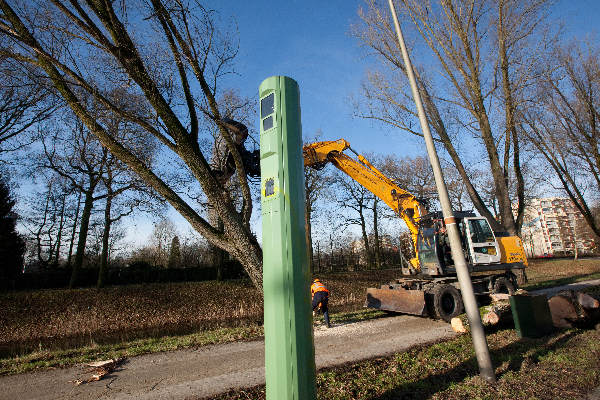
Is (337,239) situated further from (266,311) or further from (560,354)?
(266,311)

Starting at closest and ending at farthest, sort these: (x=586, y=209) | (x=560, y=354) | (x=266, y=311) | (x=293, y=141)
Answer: (x=266, y=311)
(x=293, y=141)
(x=560, y=354)
(x=586, y=209)

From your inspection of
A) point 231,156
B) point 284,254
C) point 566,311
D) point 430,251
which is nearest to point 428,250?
point 430,251

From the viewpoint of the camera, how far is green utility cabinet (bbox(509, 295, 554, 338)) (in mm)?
6426

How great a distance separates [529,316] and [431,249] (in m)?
4.00

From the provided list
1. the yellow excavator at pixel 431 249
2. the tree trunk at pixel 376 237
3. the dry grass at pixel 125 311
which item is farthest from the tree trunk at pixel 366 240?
the yellow excavator at pixel 431 249

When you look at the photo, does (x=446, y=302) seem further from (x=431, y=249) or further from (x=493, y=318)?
(x=493, y=318)

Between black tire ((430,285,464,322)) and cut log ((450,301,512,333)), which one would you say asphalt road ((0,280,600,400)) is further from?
black tire ((430,285,464,322))

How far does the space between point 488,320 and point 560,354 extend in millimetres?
2435

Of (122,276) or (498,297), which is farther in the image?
(122,276)

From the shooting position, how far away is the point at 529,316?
6453mm

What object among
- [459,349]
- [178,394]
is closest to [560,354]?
[459,349]

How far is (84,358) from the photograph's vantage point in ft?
20.4

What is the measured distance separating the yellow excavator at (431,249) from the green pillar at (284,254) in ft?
22.6

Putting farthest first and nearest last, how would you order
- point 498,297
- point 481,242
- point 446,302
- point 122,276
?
point 122,276
point 481,242
point 498,297
point 446,302
